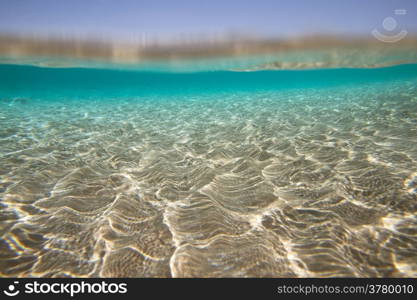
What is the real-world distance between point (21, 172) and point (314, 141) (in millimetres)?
8260

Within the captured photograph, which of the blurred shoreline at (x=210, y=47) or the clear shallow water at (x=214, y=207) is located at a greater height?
the blurred shoreline at (x=210, y=47)

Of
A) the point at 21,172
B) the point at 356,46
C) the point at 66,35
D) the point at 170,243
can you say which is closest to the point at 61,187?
the point at 21,172

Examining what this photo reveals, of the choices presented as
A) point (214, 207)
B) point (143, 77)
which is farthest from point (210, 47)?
point (143, 77)

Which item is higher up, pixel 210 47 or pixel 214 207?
pixel 210 47

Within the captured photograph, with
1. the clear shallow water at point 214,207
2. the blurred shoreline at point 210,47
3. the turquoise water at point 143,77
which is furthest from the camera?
the turquoise water at point 143,77

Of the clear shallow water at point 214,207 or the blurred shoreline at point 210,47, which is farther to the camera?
the blurred shoreline at point 210,47

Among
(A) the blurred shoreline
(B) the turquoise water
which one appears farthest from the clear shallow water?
(B) the turquoise water

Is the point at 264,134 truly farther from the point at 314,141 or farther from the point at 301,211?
the point at 301,211

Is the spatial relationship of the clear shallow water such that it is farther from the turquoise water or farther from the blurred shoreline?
the turquoise water

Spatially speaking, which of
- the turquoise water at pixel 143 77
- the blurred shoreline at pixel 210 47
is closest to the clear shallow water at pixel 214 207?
the blurred shoreline at pixel 210 47

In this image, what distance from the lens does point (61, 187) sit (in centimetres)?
464

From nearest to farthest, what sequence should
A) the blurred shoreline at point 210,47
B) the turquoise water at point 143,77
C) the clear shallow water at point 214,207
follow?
the clear shallow water at point 214,207 < the blurred shoreline at point 210,47 < the turquoise water at point 143,77

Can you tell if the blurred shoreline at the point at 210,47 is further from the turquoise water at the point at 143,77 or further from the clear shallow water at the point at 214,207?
the turquoise water at the point at 143,77

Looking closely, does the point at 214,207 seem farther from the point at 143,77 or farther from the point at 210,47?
the point at 143,77
